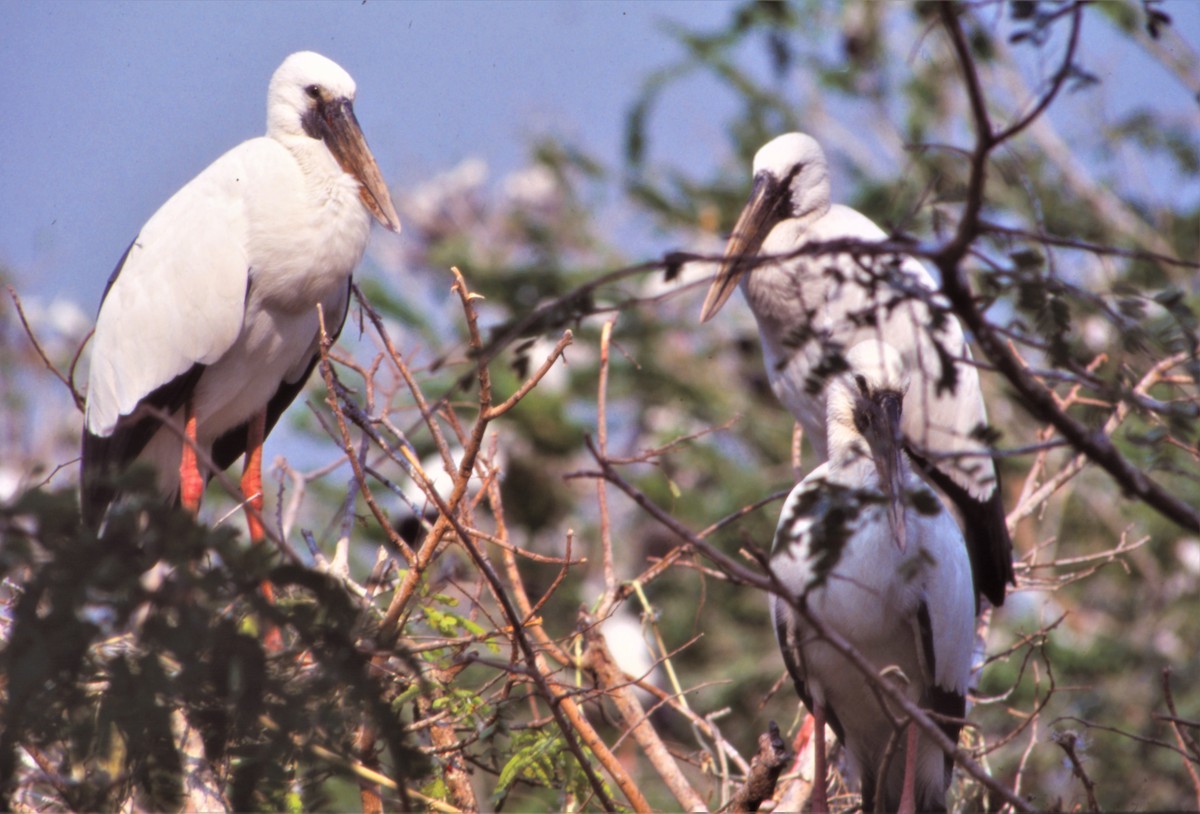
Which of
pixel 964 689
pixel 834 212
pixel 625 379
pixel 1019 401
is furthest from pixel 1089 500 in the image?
pixel 1019 401

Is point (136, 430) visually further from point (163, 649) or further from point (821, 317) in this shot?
point (163, 649)

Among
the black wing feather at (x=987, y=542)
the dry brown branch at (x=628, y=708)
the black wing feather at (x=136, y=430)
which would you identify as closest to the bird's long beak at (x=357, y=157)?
the black wing feather at (x=136, y=430)

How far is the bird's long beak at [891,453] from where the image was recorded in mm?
2834

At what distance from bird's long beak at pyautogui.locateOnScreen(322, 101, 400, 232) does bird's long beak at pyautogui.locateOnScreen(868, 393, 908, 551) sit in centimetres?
138

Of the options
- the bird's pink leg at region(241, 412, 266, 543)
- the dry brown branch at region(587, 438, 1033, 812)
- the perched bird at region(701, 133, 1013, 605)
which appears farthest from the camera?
the bird's pink leg at region(241, 412, 266, 543)

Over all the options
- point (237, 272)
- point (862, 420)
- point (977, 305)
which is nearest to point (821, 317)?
point (862, 420)

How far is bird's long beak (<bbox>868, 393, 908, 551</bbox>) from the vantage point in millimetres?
2834

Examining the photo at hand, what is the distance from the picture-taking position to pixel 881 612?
307 cm

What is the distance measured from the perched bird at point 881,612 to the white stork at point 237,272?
1364mm

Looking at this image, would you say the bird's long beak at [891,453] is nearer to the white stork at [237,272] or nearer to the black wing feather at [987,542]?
the black wing feather at [987,542]

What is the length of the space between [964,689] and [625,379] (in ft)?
12.0

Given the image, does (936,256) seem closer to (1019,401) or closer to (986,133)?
(986,133)

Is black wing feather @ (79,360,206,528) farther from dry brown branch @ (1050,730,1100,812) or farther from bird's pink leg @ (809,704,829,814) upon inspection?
dry brown branch @ (1050,730,1100,812)

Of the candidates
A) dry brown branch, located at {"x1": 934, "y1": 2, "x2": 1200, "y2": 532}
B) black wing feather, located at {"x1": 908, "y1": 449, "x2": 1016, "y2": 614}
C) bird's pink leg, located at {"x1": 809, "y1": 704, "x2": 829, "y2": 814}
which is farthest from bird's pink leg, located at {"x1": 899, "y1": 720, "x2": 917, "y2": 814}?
dry brown branch, located at {"x1": 934, "y1": 2, "x2": 1200, "y2": 532}
